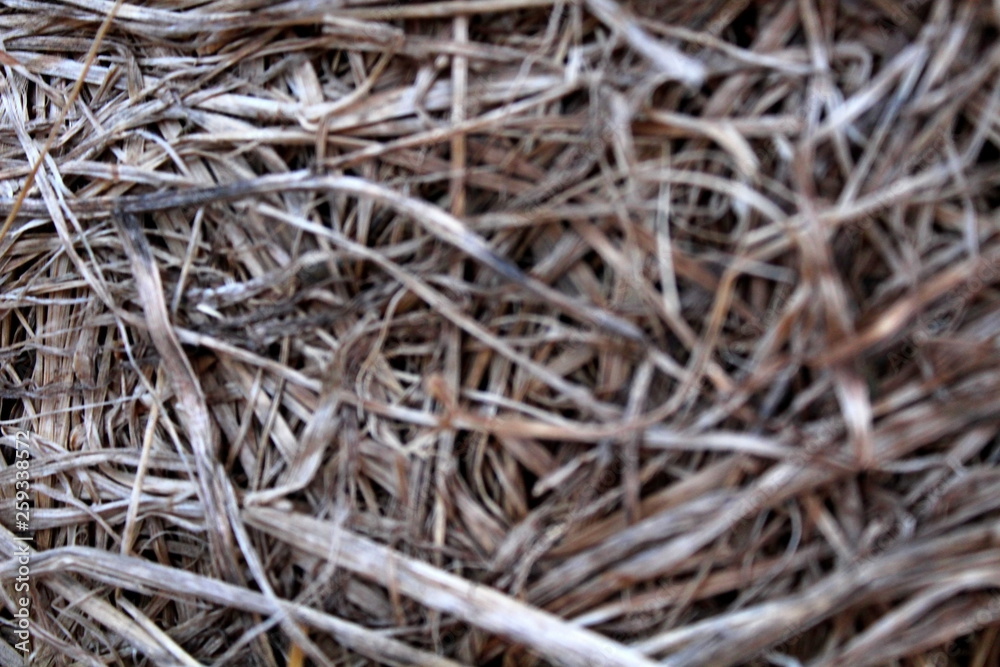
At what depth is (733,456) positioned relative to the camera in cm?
51

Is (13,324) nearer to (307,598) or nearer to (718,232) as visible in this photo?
(307,598)

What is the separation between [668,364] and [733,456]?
2.7 inches

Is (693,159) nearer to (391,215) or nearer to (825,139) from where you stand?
(825,139)

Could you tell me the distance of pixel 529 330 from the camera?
21.5 inches

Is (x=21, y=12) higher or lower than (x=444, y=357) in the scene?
higher

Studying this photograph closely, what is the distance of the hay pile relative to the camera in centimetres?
49

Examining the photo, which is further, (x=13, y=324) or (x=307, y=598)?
(x=13, y=324)

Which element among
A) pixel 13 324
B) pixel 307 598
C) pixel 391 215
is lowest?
pixel 307 598

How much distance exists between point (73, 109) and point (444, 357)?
0.38 meters

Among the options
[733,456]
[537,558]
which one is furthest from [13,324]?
[733,456]

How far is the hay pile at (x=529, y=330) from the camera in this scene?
493mm

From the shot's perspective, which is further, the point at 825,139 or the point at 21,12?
the point at 21,12

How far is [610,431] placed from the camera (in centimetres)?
51

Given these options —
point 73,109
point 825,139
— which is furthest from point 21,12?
point 825,139
